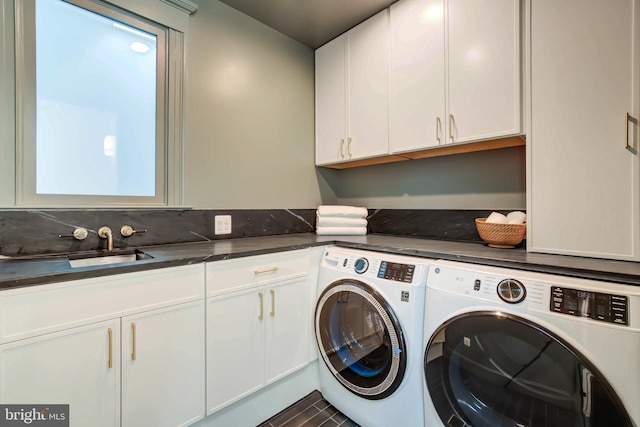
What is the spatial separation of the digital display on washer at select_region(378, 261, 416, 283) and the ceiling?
5.50 feet

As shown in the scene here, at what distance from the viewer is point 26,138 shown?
50.6 inches

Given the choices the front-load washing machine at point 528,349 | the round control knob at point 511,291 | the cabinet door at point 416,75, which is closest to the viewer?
the front-load washing machine at point 528,349

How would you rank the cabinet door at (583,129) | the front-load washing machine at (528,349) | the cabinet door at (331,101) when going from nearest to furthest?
the front-load washing machine at (528,349) → the cabinet door at (583,129) → the cabinet door at (331,101)

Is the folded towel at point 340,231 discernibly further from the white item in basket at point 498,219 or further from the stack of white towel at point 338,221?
the white item in basket at point 498,219

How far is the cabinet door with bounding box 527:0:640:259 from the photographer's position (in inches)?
42.9

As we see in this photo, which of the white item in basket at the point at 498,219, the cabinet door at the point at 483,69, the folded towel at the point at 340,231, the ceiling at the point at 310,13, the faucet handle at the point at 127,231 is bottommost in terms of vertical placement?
the folded towel at the point at 340,231

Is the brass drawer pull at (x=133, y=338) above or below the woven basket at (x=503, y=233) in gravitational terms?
below

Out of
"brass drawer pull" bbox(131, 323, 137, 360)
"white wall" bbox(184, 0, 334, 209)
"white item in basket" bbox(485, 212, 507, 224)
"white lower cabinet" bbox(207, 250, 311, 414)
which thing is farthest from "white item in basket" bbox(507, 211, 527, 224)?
"brass drawer pull" bbox(131, 323, 137, 360)

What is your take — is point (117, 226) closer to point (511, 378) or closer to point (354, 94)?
point (354, 94)

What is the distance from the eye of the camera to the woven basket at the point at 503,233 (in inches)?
55.9

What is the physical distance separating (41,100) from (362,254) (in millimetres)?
1724

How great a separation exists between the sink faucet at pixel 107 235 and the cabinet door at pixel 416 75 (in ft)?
5.53

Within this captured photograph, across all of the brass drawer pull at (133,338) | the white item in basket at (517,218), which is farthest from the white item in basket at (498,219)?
the brass drawer pull at (133,338)

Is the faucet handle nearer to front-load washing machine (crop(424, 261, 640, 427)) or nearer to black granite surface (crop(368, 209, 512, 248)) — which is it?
front-load washing machine (crop(424, 261, 640, 427))
